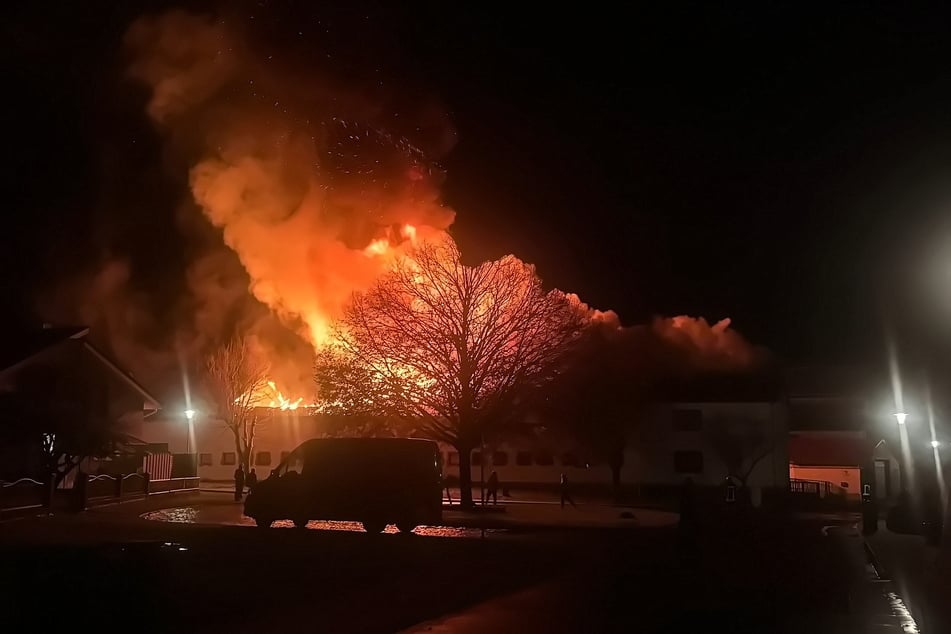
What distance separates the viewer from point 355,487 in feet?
85.3

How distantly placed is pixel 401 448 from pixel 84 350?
78.6 ft

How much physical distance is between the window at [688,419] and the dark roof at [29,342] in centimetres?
3349

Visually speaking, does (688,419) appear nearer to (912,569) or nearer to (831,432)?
(831,432)

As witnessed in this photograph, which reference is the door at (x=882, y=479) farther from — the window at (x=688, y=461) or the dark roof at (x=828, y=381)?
the dark roof at (x=828, y=381)

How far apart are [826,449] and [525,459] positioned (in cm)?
1917

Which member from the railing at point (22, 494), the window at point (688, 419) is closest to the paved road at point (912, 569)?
the railing at point (22, 494)

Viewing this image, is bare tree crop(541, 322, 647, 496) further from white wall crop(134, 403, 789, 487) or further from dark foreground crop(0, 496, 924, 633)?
dark foreground crop(0, 496, 924, 633)

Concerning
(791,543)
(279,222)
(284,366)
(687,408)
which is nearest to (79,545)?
(791,543)

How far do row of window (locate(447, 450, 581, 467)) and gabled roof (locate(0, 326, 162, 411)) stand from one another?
768 inches

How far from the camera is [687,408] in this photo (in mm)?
59875

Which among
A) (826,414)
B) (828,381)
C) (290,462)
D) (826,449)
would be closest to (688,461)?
(826,449)

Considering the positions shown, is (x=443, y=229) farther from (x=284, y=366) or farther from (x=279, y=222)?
(x=284, y=366)

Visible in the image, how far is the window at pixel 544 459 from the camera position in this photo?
60.0 metres

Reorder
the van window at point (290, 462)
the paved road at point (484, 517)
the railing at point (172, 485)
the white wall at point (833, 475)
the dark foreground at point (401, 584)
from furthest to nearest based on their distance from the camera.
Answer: the white wall at point (833, 475) < the railing at point (172, 485) < the paved road at point (484, 517) < the van window at point (290, 462) < the dark foreground at point (401, 584)
